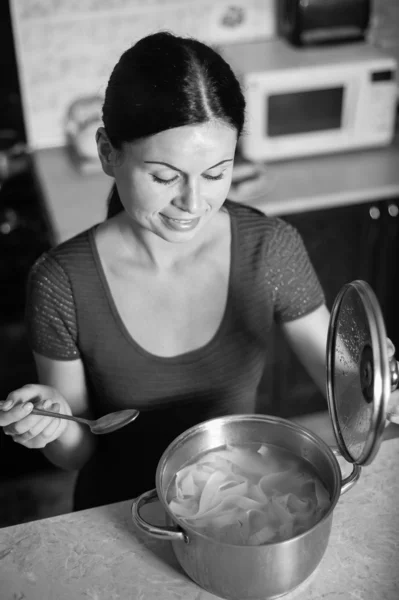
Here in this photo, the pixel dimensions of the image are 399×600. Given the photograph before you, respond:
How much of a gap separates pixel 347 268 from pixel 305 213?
1.02 ft

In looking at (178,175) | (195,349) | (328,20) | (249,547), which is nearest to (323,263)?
(328,20)

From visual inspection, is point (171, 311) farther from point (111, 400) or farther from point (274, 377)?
point (274, 377)

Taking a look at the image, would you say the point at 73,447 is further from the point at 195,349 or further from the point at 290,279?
the point at 290,279

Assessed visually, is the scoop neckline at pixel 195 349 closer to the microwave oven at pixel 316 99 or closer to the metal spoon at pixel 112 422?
the metal spoon at pixel 112 422

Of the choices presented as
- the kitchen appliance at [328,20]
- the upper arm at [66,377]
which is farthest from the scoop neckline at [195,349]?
the kitchen appliance at [328,20]

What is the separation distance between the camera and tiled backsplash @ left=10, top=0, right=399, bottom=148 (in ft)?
7.91

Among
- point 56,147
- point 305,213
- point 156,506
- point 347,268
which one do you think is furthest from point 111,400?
point 56,147

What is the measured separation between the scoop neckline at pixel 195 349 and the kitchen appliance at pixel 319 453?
0.33 metres

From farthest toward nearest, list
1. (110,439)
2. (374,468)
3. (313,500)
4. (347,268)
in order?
(347,268) < (110,439) < (374,468) < (313,500)

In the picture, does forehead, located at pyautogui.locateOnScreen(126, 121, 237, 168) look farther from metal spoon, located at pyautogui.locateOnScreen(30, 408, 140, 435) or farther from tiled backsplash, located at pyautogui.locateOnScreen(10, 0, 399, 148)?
tiled backsplash, located at pyautogui.locateOnScreen(10, 0, 399, 148)

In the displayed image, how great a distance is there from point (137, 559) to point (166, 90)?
2.22 feet

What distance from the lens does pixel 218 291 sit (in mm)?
1374

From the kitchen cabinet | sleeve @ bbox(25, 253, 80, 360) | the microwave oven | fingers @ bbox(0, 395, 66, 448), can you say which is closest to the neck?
sleeve @ bbox(25, 253, 80, 360)

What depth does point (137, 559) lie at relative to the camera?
99 centimetres
